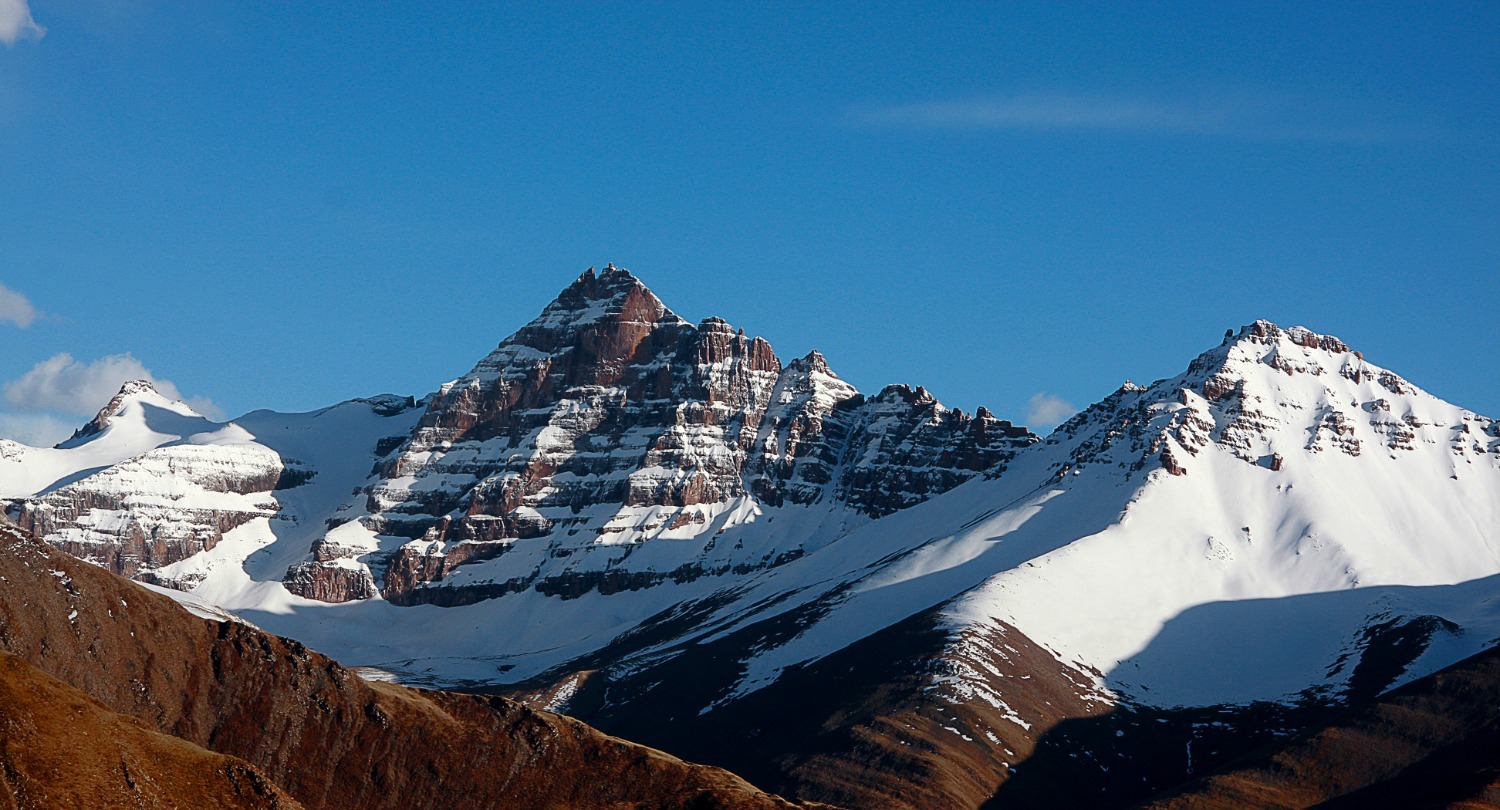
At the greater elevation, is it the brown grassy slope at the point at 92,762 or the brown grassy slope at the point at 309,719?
the brown grassy slope at the point at 309,719

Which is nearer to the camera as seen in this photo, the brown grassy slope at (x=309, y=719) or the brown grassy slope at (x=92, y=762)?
the brown grassy slope at (x=92, y=762)

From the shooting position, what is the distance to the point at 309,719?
175875 mm

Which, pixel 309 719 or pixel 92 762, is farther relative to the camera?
pixel 309 719

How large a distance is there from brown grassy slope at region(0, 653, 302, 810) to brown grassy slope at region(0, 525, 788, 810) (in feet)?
124

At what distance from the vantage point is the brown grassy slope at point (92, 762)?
4464 inches

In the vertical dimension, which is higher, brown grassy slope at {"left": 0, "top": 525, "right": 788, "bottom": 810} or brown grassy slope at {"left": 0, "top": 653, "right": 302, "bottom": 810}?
brown grassy slope at {"left": 0, "top": 525, "right": 788, "bottom": 810}

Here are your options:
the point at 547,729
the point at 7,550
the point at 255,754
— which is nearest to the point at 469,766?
the point at 547,729

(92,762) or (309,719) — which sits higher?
(309,719)

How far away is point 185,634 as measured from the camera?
582ft

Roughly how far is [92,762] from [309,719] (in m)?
58.4

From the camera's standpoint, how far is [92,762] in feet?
387

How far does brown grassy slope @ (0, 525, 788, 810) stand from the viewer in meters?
165

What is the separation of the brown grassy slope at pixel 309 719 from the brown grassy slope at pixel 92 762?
3767 centimetres

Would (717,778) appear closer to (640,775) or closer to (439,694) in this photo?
(640,775)
